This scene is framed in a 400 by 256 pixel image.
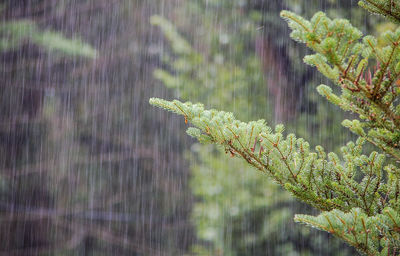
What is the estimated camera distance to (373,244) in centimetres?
127

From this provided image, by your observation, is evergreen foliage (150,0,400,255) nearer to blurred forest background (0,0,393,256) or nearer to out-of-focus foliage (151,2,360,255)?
blurred forest background (0,0,393,256)

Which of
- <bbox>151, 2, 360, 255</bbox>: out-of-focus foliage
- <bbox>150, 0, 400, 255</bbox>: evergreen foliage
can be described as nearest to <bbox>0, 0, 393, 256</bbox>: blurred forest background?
<bbox>151, 2, 360, 255</bbox>: out-of-focus foliage

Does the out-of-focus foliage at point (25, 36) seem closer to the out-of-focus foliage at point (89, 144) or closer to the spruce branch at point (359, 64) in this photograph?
the out-of-focus foliage at point (89, 144)

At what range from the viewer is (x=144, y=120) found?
6844 millimetres

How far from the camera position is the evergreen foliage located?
1.13 metres

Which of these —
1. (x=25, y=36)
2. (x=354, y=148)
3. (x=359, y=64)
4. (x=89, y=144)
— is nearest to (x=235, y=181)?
(x=354, y=148)

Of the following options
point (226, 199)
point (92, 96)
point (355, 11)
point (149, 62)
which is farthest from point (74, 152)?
point (355, 11)

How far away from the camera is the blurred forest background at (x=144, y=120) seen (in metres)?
4.09

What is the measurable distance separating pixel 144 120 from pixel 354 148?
18.2ft

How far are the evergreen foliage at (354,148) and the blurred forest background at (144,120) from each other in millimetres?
2171

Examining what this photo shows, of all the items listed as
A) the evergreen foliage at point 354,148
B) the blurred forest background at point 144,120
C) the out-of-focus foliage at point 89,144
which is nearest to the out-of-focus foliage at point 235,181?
the blurred forest background at point 144,120

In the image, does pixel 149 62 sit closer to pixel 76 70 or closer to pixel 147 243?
pixel 76 70

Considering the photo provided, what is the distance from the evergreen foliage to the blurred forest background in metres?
2.17

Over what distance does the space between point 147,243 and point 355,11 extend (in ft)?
17.6
